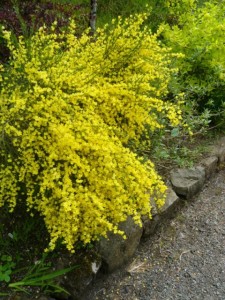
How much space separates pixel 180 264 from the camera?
3.16m

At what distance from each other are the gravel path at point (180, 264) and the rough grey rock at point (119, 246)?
8cm

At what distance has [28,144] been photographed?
93.4 inches

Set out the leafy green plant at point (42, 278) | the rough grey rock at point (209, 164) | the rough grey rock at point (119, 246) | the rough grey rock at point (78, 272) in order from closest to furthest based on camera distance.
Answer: the leafy green plant at point (42, 278)
the rough grey rock at point (78, 272)
the rough grey rock at point (119, 246)
the rough grey rock at point (209, 164)

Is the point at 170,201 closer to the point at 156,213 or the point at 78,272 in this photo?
the point at 156,213

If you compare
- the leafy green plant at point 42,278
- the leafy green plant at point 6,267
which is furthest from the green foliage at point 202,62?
the leafy green plant at point 6,267

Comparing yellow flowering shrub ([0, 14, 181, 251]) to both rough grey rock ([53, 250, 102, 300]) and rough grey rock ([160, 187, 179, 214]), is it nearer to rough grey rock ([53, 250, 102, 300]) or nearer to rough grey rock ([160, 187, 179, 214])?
rough grey rock ([53, 250, 102, 300])

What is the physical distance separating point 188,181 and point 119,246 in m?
1.09

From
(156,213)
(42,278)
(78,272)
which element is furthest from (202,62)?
(42,278)

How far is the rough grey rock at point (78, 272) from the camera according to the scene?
2.67 m

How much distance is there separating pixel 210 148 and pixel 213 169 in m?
0.22

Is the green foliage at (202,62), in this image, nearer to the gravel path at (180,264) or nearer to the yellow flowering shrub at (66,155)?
the gravel path at (180,264)

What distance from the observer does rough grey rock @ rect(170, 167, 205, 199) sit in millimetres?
3654

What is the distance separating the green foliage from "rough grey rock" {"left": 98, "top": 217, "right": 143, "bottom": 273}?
1677 mm

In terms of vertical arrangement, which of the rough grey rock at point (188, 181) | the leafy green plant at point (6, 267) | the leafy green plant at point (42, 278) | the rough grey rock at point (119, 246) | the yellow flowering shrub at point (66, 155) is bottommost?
the rough grey rock at point (188, 181)
